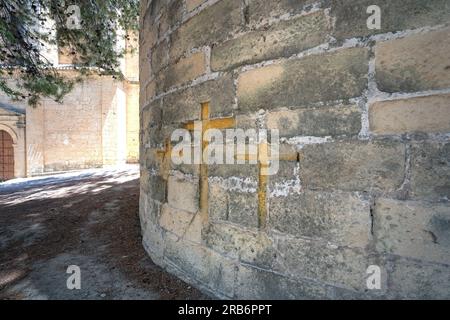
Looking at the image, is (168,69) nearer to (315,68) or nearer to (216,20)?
(216,20)

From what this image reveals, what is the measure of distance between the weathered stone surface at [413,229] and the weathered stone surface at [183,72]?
60.9 inches

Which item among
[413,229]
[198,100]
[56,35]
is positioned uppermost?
[56,35]

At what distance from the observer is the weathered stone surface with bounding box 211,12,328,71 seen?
5.23ft

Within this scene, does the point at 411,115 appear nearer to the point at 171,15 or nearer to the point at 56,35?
the point at 171,15

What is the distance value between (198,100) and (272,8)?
32.5 inches

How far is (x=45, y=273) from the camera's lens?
2646 mm

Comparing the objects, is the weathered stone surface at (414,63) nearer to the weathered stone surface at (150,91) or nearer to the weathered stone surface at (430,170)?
the weathered stone surface at (430,170)

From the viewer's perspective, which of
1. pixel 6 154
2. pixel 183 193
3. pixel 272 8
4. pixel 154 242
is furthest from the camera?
pixel 6 154

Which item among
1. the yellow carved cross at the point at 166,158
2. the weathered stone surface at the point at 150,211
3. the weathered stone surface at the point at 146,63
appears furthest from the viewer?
the weathered stone surface at the point at 146,63

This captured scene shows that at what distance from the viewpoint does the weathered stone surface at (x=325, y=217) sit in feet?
4.91

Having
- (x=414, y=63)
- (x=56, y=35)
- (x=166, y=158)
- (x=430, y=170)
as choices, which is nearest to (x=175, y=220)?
(x=166, y=158)

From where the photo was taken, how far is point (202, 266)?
7.13 feet

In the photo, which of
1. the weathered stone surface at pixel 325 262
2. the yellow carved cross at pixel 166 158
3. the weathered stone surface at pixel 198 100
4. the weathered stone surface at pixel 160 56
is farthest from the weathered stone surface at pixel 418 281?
the weathered stone surface at pixel 160 56
